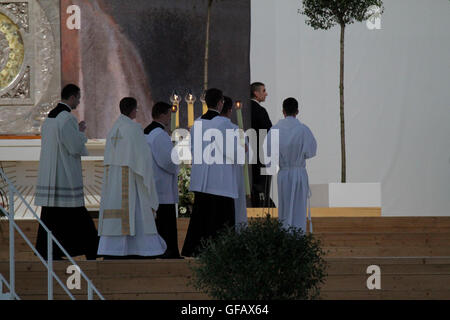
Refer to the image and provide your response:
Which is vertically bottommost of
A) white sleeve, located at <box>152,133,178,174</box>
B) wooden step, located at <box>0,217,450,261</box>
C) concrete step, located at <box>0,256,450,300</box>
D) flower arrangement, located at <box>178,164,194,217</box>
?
concrete step, located at <box>0,256,450,300</box>

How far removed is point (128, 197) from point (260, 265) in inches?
107

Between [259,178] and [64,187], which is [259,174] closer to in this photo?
[259,178]

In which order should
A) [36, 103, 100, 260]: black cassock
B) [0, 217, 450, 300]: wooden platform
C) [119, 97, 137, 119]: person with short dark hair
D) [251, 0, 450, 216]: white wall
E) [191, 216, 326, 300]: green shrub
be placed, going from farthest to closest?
[251, 0, 450, 216]: white wall → [36, 103, 100, 260]: black cassock → [119, 97, 137, 119]: person with short dark hair → [0, 217, 450, 300]: wooden platform → [191, 216, 326, 300]: green shrub

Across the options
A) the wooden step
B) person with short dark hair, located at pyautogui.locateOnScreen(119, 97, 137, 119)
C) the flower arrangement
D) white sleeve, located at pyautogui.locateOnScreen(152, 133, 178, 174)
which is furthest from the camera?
the flower arrangement

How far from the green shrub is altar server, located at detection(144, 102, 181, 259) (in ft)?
9.94

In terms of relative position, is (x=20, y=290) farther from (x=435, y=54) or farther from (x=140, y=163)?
(x=435, y=54)

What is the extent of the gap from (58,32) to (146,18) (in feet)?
3.87

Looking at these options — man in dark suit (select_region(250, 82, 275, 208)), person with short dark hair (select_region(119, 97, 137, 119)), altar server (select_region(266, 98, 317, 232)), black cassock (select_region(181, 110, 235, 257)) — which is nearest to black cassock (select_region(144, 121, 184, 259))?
black cassock (select_region(181, 110, 235, 257))

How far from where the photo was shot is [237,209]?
28.7 ft

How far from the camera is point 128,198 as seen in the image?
26.0 ft

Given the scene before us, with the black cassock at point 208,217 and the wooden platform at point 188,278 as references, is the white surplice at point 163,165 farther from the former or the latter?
the wooden platform at point 188,278

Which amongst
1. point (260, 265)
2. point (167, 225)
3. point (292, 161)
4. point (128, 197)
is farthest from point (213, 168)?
point (260, 265)

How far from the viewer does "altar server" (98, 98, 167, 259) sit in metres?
7.81

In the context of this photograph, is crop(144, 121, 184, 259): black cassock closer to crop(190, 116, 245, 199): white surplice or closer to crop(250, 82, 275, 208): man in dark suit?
crop(190, 116, 245, 199): white surplice
